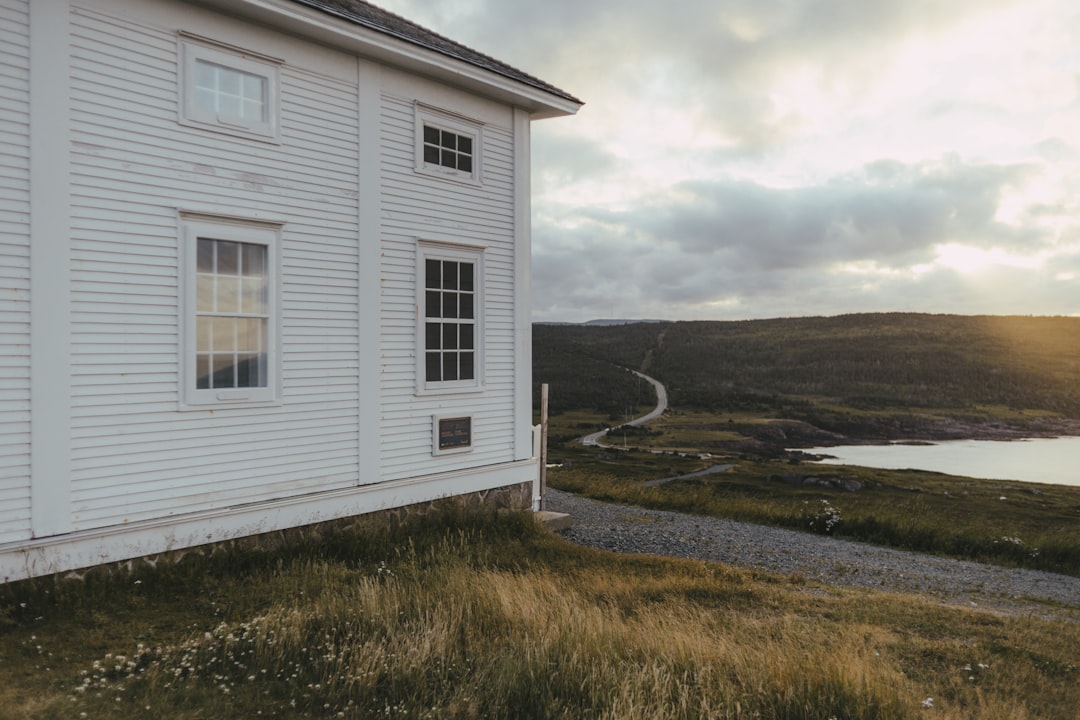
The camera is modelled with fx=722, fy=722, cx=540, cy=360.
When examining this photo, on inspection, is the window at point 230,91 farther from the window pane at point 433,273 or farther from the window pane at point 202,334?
the window pane at point 433,273

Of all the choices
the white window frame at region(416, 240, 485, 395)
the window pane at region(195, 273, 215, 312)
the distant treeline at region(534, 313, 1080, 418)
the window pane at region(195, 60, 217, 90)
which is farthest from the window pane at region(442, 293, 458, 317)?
the distant treeline at region(534, 313, 1080, 418)

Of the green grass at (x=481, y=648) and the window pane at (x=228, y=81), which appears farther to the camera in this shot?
the window pane at (x=228, y=81)

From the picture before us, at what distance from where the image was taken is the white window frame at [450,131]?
10.8m

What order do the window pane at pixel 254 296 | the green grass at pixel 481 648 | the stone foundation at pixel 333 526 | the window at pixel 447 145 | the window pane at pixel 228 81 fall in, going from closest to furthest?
the green grass at pixel 481 648 → the stone foundation at pixel 333 526 → the window pane at pixel 228 81 → the window pane at pixel 254 296 → the window at pixel 447 145

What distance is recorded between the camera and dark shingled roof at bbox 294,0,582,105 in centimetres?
950

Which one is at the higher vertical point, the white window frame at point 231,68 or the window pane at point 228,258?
the white window frame at point 231,68

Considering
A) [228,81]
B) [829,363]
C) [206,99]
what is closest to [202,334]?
[206,99]

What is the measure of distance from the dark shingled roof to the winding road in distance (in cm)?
3367

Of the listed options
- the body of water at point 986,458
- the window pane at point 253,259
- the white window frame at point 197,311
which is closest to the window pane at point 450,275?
the white window frame at point 197,311

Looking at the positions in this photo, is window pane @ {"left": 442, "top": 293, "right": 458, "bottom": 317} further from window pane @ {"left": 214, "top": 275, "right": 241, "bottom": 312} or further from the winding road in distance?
the winding road in distance

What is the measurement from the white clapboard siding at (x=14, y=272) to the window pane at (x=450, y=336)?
17.8ft

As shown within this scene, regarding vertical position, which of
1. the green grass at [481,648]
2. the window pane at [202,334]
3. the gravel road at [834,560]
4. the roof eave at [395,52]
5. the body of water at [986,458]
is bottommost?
the body of water at [986,458]

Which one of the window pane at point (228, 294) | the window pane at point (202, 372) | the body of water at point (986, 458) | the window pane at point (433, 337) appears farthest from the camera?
the body of water at point (986, 458)

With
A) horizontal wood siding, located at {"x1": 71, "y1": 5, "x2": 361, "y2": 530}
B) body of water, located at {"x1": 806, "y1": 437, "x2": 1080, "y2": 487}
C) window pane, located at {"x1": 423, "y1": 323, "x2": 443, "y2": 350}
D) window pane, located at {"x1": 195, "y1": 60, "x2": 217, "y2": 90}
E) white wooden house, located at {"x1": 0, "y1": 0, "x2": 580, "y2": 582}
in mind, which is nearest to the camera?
white wooden house, located at {"x1": 0, "y1": 0, "x2": 580, "y2": 582}
